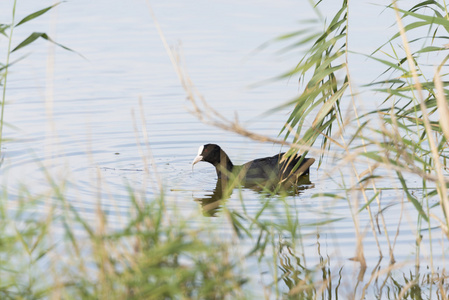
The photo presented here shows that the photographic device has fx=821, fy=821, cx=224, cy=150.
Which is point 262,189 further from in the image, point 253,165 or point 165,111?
point 165,111

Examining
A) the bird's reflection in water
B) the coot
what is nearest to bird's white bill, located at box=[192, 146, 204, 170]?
the coot

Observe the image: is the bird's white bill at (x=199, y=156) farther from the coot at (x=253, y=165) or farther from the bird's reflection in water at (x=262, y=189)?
the bird's reflection in water at (x=262, y=189)

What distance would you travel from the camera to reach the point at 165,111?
1177 centimetres

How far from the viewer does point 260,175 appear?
9.56m

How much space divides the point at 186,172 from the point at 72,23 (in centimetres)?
945

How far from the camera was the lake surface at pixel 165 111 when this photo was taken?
630cm

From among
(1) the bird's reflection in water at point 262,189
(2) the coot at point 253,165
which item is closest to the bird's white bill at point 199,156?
(2) the coot at point 253,165

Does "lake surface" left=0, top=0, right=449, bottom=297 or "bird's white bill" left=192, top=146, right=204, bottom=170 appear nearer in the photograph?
"lake surface" left=0, top=0, right=449, bottom=297

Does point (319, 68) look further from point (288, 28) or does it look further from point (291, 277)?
point (288, 28)

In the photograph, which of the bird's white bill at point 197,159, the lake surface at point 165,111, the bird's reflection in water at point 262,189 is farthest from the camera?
the bird's white bill at point 197,159

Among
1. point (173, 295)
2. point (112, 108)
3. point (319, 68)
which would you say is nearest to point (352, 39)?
point (112, 108)

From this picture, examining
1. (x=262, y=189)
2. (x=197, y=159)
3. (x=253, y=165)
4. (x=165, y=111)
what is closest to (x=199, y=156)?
(x=197, y=159)

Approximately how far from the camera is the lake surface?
630 cm

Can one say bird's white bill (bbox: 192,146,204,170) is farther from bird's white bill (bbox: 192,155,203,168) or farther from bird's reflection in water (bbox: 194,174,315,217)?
bird's reflection in water (bbox: 194,174,315,217)
